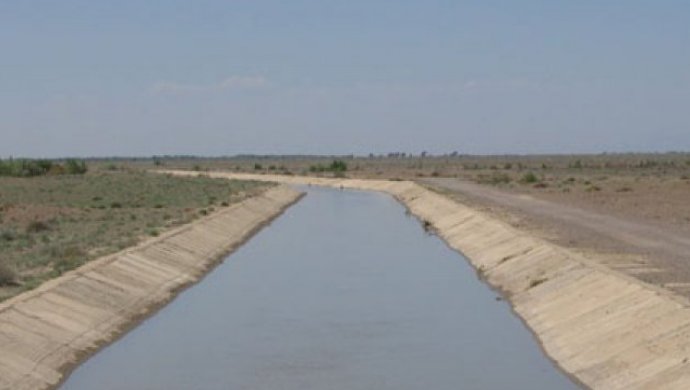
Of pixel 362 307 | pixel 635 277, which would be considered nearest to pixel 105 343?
pixel 362 307

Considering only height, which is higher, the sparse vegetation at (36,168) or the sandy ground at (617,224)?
the sandy ground at (617,224)

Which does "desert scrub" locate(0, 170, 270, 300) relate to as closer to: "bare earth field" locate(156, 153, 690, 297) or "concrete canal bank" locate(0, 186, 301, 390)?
"concrete canal bank" locate(0, 186, 301, 390)

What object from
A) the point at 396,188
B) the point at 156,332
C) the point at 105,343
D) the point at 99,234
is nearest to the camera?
the point at 105,343

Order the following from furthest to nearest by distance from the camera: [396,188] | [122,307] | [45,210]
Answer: [396,188] < [45,210] < [122,307]

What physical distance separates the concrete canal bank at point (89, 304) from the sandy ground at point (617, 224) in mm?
10760

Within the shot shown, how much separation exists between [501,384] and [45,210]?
3945 cm

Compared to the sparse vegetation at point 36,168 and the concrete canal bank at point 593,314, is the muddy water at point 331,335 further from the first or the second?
the sparse vegetation at point 36,168

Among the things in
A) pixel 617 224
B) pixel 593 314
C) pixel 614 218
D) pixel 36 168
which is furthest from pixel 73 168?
pixel 593 314

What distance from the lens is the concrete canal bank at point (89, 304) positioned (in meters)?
17.7

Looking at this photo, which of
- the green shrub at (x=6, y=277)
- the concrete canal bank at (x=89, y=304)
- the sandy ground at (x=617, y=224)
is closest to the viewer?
the concrete canal bank at (x=89, y=304)

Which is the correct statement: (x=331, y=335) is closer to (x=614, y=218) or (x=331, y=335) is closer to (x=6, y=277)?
(x=6, y=277)

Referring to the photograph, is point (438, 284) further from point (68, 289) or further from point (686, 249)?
point (68, 289)

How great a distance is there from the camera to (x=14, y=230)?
3988 cm

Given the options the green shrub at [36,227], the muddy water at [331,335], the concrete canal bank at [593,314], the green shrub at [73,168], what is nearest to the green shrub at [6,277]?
the muddy water at [331,335]
